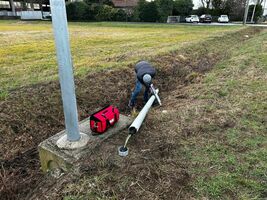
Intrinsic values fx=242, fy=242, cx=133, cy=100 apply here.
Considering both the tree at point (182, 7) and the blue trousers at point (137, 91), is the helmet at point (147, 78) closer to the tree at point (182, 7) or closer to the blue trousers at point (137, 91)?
the blue trousers at point (137, 91)

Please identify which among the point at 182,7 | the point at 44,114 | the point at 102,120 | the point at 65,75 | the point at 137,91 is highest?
the point at 182,7

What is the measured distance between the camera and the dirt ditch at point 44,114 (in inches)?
106

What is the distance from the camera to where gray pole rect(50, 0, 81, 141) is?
2238mm

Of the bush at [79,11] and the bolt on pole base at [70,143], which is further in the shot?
the bush at [79,11]

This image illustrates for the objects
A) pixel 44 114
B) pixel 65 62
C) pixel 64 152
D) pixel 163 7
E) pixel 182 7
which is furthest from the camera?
pixel 182 7

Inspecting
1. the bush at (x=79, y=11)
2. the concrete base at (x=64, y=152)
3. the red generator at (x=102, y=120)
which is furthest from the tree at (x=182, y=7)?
the concrete base at (x=64, y=152)

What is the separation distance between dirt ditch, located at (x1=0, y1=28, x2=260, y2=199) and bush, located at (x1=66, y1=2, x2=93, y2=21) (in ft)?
88.2

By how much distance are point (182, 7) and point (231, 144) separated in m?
34.8

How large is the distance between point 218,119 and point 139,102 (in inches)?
75.7

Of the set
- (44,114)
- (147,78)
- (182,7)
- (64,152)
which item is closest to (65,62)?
(64,152)

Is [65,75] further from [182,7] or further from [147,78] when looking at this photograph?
[182,7]

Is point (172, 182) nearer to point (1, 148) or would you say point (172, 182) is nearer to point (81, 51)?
point (1, 148)

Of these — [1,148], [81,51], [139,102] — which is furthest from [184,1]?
[1,148]

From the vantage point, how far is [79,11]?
102 feet
